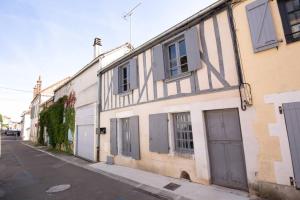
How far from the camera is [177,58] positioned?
6.46 meters

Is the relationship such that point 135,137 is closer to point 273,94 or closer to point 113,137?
point 113,137

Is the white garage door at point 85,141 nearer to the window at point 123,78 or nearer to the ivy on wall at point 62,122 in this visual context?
the ivy on wall at point 62,122

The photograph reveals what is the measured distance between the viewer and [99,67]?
422 inches

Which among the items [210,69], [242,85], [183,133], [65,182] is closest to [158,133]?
[183,133]

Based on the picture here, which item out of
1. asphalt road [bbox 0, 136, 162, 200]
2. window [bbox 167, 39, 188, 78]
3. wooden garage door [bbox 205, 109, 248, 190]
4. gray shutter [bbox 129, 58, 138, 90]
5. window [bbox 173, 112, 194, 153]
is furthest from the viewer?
gray shutter [bbox 129, 58, 138, 90]

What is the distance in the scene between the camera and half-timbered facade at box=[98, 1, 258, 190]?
15.9 ft

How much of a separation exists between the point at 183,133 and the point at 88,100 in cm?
730

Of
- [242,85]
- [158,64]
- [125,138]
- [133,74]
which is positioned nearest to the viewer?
[242,85]

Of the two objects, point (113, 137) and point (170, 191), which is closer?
point (170, 191)

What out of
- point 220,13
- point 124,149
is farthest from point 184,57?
point 124,149

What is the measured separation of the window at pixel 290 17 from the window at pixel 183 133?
11.0 feet

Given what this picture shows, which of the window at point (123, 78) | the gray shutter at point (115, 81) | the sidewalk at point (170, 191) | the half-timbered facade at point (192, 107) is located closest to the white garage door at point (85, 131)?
the gray shutter at point (115, 81)

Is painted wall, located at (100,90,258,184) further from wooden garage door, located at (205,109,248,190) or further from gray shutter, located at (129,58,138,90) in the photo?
gray shutter, located at (129,58,138,90)

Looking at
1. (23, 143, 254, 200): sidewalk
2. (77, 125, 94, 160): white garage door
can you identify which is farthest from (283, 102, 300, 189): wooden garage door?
(77, 125, 94, 160): white garage door
